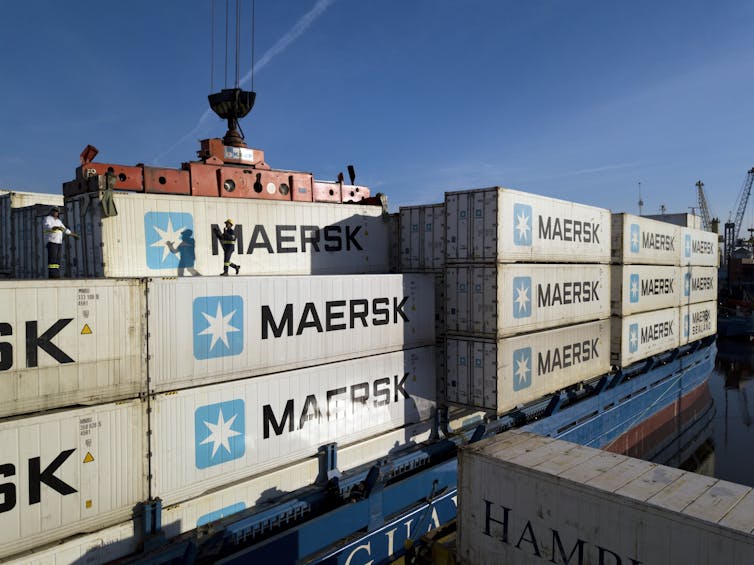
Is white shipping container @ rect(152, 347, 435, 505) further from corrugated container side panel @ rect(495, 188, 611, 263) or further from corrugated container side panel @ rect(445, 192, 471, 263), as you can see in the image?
corrugated container side panel @ rect(495, 188, 611, 263)

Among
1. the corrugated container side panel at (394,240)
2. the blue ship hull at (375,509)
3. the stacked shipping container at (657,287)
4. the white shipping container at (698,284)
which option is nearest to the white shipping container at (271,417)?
the blue ship hull at (375,509)

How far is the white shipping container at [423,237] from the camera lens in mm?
15672

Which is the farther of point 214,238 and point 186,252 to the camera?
point 214,238

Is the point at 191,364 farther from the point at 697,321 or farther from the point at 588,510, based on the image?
the point at 697,321

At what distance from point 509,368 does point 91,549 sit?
1111 centimetres

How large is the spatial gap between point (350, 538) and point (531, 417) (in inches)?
341

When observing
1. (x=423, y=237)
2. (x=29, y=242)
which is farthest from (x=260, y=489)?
(x=29, y=242)

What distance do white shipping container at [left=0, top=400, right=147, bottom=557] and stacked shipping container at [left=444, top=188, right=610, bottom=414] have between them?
9.24 metres

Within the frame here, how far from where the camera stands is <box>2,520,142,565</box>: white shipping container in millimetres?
7828

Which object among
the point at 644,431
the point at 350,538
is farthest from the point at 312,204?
the point at 644,431

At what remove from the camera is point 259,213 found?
14305 millimetres

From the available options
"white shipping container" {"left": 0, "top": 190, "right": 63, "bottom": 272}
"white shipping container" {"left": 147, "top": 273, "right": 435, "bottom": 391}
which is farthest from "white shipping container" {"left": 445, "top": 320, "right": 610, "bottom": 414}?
"white shipping container" {"left": 0, "top": 190, "right": 63, "bottom": 272}

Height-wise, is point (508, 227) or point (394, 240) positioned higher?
point (508, 227)

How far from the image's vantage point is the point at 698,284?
97.8ft
